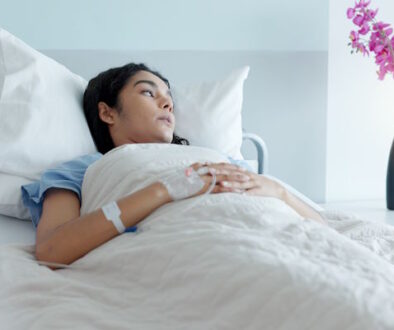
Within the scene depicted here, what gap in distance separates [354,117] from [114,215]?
1.72 m

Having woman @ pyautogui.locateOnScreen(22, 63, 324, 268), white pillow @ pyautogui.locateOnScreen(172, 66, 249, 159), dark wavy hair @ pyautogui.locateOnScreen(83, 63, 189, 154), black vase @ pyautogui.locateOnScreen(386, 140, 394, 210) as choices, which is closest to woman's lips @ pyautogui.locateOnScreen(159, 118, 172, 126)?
woman @ pyautogui.locateOnScreen(22, 63, 324, 268)

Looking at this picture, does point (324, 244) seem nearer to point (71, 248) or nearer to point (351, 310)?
point (351, 310)

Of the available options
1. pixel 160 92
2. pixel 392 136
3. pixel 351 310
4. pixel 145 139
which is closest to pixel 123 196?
pixel 145 139

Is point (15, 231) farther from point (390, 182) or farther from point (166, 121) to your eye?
point (390, 182)

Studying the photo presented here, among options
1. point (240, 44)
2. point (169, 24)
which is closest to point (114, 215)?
point (169, 24)

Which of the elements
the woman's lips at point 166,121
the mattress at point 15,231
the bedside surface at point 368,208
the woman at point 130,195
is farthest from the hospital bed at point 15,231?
the bedside surface at point 368,208

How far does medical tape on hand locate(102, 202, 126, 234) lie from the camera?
3.91 feet

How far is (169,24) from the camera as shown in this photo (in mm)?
2340

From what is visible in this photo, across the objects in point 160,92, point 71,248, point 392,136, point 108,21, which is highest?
point 108,21

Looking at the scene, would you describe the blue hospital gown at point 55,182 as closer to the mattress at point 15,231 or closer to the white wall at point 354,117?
the mattress at point 15,231

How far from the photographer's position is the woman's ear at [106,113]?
1742 mm

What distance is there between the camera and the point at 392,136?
2.75 m

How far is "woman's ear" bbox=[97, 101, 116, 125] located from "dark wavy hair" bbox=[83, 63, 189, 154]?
11 mm

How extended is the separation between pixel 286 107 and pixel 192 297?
5.66 feet
